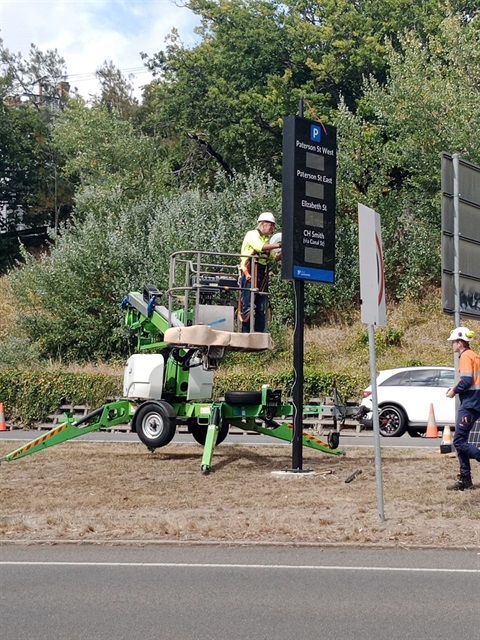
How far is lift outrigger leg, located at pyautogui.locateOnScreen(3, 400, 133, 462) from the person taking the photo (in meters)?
15.6

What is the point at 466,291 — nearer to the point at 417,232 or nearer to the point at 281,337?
the point at 281,337

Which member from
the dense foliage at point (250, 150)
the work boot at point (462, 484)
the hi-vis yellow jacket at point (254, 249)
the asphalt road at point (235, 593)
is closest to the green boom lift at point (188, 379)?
the hi-vis yellow jacket at point (254, 249)

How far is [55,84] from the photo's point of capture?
9269 cm

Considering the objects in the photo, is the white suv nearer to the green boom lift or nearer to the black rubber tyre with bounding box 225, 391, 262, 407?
the green boom lift

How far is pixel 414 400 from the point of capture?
23328 mm

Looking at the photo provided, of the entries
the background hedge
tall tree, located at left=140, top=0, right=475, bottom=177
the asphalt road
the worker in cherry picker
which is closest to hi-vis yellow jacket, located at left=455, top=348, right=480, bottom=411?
the asphalt road

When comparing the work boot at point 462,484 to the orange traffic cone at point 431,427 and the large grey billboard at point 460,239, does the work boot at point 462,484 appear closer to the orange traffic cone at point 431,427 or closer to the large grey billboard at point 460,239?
the large grey billboard at point 460,239

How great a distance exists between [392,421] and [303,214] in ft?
34.1

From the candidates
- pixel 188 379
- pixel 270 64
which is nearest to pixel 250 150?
pixel 270 64

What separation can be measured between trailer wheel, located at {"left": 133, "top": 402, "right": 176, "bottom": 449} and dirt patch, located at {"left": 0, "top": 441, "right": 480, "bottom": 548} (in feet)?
1.47

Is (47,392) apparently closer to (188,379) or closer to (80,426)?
(80,426)

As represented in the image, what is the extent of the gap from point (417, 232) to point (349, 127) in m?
5.09

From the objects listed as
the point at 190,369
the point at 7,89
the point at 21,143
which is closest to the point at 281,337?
the point at 190,369

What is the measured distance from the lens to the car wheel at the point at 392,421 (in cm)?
2333
